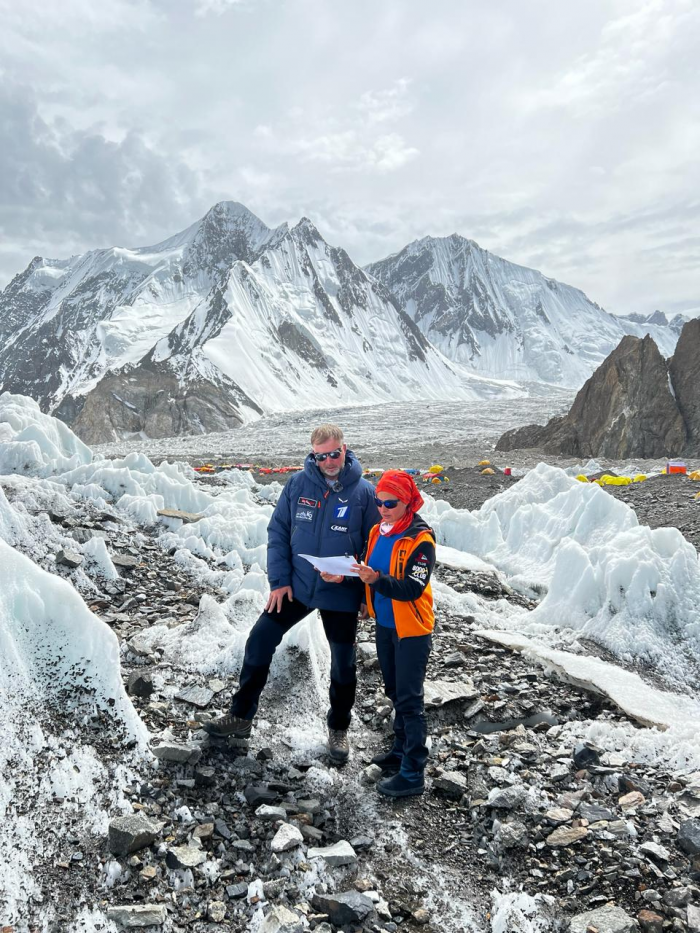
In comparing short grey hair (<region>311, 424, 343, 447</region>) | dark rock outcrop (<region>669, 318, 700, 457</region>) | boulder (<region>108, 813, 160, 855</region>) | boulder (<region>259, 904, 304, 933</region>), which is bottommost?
boulder (<region>259, 904, 304, 933</region>)

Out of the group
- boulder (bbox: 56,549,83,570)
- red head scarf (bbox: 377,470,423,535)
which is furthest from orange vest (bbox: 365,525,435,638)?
boulder (bbox: 56,549,83,570)

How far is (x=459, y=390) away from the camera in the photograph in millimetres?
168125

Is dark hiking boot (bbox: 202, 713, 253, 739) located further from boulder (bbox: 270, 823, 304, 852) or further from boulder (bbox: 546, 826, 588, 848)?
boulder (bbox: 546, 826, 588, 848)

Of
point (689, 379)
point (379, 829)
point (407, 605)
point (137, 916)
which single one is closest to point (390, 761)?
point (379, 829)

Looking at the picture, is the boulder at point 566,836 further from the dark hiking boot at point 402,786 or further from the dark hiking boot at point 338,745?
the dark hiking boot at point 338,745

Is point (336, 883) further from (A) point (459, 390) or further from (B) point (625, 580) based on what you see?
(A) point (459, 390)

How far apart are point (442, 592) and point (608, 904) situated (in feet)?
16.2

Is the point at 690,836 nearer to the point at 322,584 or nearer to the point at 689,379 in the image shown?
the point at 322,584

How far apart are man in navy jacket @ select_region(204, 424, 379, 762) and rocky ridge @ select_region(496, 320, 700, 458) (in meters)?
30.3

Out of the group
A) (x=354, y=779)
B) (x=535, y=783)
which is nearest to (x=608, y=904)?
(x=535, y=783)

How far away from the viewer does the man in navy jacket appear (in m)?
4.32

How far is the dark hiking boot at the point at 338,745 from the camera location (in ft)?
14.1

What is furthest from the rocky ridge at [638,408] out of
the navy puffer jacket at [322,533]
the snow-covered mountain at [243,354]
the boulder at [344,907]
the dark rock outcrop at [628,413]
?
the snow-covered mountain at [243,354]

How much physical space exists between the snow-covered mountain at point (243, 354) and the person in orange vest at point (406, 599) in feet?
260
